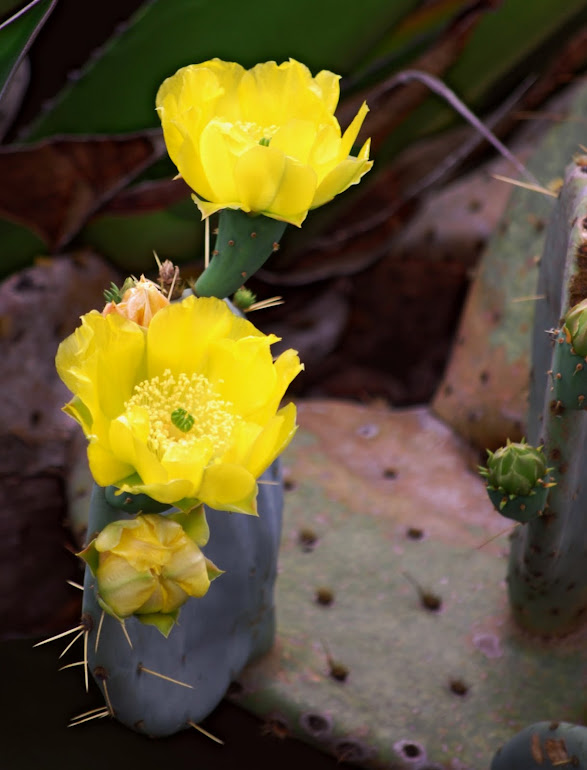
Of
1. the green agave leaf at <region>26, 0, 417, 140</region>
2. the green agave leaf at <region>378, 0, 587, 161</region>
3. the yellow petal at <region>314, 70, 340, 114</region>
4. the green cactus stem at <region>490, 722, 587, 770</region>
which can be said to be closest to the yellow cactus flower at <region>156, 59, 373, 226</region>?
the yellow petal at <region>314, 70, 340, 114</region>

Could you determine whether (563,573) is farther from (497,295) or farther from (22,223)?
(22,223)

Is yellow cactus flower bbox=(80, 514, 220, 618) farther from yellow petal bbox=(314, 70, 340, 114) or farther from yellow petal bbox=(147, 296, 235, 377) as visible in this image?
yellow petal bbox=(314, 70, 340, 114)

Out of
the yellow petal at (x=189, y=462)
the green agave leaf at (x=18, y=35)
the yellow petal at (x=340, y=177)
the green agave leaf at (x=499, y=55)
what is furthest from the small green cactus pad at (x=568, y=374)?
the green agave leaf at (x=499, y=55)

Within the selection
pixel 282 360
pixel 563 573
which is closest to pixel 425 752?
pixel 563 573

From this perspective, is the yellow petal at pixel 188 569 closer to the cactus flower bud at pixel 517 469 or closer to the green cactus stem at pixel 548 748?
the cactus flower bud at pixel 517 469

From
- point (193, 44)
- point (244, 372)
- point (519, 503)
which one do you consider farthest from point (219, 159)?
point (193, 44)
